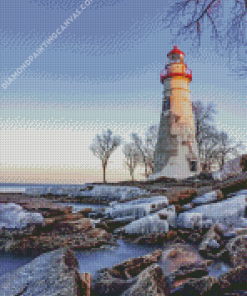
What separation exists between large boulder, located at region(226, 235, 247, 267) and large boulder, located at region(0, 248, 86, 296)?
2012mm

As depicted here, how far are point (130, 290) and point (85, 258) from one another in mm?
1798

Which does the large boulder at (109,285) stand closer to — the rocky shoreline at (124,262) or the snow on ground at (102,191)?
the rocky shoreline at (124,262)

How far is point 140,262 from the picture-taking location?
9.07 feet

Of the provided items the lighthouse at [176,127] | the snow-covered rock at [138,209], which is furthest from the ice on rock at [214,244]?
the lighthouse at [176,127]

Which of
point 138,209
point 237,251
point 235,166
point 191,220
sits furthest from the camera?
point 235,166

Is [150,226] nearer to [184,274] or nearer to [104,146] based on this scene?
[184,274]

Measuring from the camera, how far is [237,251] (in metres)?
2.94

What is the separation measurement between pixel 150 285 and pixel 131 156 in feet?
115

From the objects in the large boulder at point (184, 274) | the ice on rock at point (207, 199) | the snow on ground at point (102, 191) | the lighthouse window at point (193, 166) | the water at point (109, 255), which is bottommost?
the snow on ground at point (102, 191)

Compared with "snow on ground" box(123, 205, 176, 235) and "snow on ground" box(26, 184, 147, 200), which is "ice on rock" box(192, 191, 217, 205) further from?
"snow on ground" box(26, 184, 147, 200)

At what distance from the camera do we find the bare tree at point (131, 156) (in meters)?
35.0

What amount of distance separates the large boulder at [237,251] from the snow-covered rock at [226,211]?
1364mm

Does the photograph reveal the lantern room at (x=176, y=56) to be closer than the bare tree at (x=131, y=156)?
Yes

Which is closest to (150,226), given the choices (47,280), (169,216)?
(169,216)
